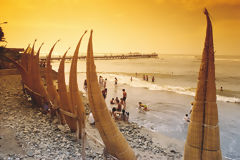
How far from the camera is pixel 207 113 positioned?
297 cm

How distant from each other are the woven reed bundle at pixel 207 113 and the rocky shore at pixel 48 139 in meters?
4.48

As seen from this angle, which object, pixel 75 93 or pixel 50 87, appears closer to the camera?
pixel 75 93

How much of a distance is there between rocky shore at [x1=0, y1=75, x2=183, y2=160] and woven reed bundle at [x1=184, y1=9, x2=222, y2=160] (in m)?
4.48

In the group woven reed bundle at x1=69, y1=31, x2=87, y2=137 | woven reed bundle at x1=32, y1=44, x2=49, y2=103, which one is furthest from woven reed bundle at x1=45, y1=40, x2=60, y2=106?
woven reed bundle at x1=69, y1=31, x2=87, y2=137

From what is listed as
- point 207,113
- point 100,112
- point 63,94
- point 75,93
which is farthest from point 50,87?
point 207,113

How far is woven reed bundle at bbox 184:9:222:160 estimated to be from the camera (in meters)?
2.95

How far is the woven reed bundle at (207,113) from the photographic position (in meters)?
2.95

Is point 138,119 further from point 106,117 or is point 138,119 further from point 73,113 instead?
point 106,117

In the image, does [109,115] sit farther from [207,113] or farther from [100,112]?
[207,113]

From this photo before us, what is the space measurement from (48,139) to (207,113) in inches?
257

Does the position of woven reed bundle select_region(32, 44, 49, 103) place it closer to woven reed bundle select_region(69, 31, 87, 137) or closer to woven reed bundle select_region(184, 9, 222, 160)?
woven reed bundle select_region(69, 31, 87, 137)

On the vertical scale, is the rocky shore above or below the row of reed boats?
below

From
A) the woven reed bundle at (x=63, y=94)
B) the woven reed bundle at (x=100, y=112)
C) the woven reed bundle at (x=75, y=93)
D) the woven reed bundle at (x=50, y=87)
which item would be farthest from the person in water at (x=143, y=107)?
the woven reed bundle at (x=100, y=112)

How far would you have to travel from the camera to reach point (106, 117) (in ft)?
17.0
